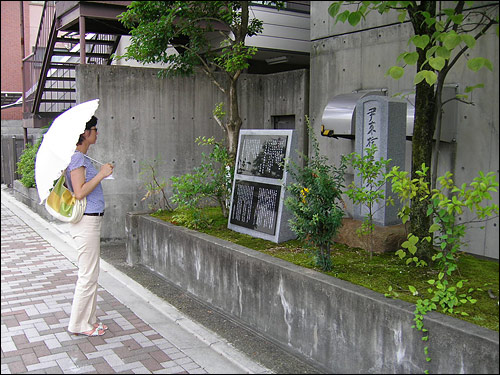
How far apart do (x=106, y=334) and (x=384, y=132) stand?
4.25m

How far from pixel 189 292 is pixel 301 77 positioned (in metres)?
6.10

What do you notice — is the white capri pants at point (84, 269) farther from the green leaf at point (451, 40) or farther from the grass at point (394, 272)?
the green leaf at point (451, 40)

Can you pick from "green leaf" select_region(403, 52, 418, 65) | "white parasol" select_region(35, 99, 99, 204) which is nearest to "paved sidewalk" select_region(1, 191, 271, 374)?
"white parasol" select_region(35, 99, 99, 204)

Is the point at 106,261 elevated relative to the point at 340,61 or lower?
lower

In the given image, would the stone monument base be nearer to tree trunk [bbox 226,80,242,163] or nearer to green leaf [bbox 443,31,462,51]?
tree trunk [bbox 226,80,242,163]

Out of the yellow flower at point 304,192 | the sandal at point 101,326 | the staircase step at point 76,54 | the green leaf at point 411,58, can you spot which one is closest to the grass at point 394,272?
the yellow flower at point 304,192

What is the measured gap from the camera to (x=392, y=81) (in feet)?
27.8

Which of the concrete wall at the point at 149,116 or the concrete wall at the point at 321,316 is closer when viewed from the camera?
the concrete wall at the point at 321,316

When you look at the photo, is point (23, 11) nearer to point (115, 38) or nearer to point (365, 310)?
point (115, 38)

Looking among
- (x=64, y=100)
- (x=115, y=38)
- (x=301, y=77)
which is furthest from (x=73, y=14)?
(x=301, y=77)

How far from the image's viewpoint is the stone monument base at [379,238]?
6188 mm

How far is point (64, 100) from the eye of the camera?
1377cm

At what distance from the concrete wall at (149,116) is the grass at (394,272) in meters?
4.17

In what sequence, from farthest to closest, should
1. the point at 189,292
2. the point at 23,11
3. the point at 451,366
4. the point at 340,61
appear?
the point at 23,11 → the point at 340,61 → the point at 189,292 → the point at 451,366
